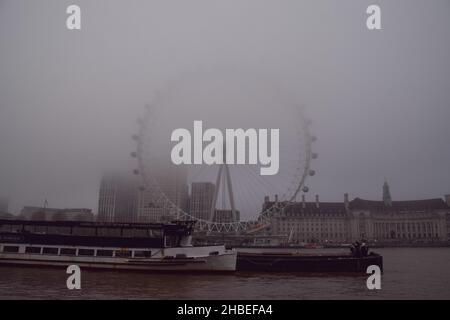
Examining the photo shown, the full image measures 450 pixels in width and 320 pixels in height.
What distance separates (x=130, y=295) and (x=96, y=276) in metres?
9.98

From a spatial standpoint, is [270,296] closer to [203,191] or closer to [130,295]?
[130,295]

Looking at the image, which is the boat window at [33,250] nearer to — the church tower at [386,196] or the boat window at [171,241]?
the boat window at [171,241]

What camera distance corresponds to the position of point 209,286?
2733 centimetres

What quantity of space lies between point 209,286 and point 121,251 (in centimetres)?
1168

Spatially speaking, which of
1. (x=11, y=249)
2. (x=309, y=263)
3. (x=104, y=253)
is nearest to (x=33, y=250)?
(x=11, y=249)

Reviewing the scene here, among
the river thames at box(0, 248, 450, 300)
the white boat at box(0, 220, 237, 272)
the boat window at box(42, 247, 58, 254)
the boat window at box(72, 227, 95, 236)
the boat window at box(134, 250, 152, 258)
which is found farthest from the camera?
the boat window at box(72, 227, 95, 236)

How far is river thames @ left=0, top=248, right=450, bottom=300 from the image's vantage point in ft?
76.1

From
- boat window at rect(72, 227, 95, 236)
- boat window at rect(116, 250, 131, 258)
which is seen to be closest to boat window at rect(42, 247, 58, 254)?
boat window at rect(72, 227, 95, 236)

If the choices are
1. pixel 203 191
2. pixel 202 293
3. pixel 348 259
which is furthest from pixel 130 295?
pixel 203 191

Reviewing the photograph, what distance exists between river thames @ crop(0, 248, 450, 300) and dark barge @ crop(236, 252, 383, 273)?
9.04ft

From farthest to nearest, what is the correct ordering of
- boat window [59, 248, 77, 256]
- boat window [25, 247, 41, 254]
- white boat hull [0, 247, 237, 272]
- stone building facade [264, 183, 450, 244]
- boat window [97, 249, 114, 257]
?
1. stone building facade [264, 183, 450, 244]
2. boat window [25, 247, 41, 254]
3. boat window [59, 248, 77, 256]
4. boat window [97, 249, 114, 257]
5. white boat hull [0, 247, 237, 272]

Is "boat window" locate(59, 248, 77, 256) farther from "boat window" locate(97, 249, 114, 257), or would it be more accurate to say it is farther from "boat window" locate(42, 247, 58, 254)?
"boat window" locate(97, 249, 114, 257)

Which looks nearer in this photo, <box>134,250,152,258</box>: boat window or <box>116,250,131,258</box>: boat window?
<box>134,250,152,258</box>: boat window

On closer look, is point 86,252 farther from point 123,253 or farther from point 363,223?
point 363,223
